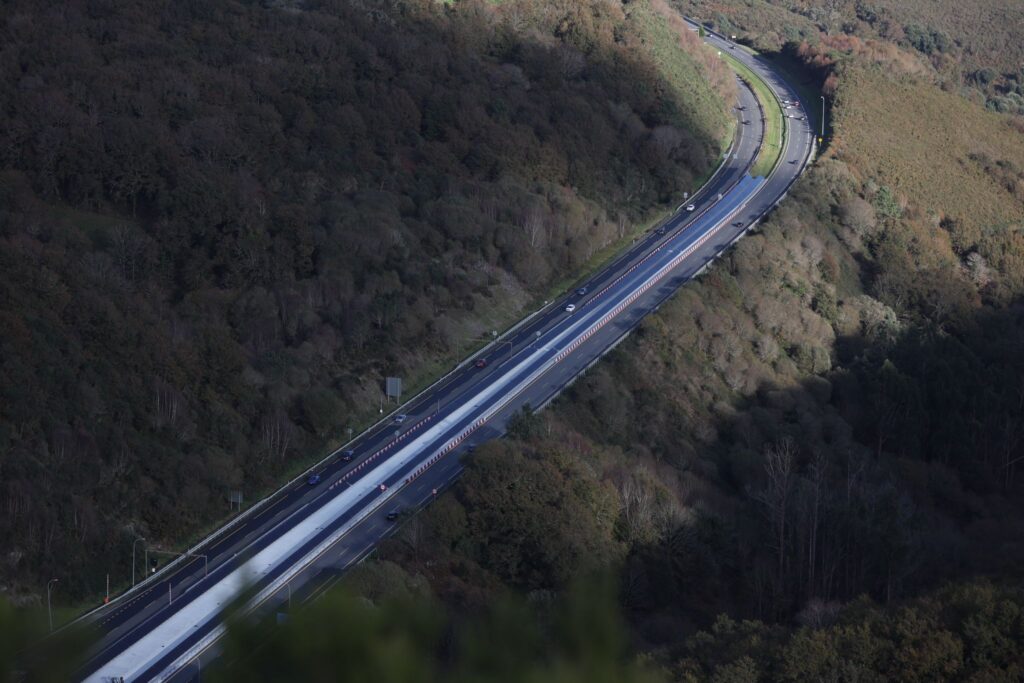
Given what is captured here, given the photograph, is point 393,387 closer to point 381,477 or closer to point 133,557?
point 381,477

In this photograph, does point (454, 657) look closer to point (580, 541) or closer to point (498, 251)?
point (580, 541)

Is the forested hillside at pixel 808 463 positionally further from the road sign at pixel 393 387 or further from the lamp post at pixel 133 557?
the lamp post at pixel 133 557

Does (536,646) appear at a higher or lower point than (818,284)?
higher

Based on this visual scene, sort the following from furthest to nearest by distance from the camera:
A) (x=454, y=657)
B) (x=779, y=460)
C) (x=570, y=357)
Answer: (x=570, y=357)
(x=779, y=460)
(x=454, y=657)

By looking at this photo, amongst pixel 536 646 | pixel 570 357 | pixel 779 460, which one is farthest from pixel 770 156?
pixel 536 646

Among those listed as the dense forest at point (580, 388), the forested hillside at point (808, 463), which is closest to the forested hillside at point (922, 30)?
the dense forest at point (580, 388)

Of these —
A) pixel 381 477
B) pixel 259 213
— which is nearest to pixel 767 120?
pixel 259 213
